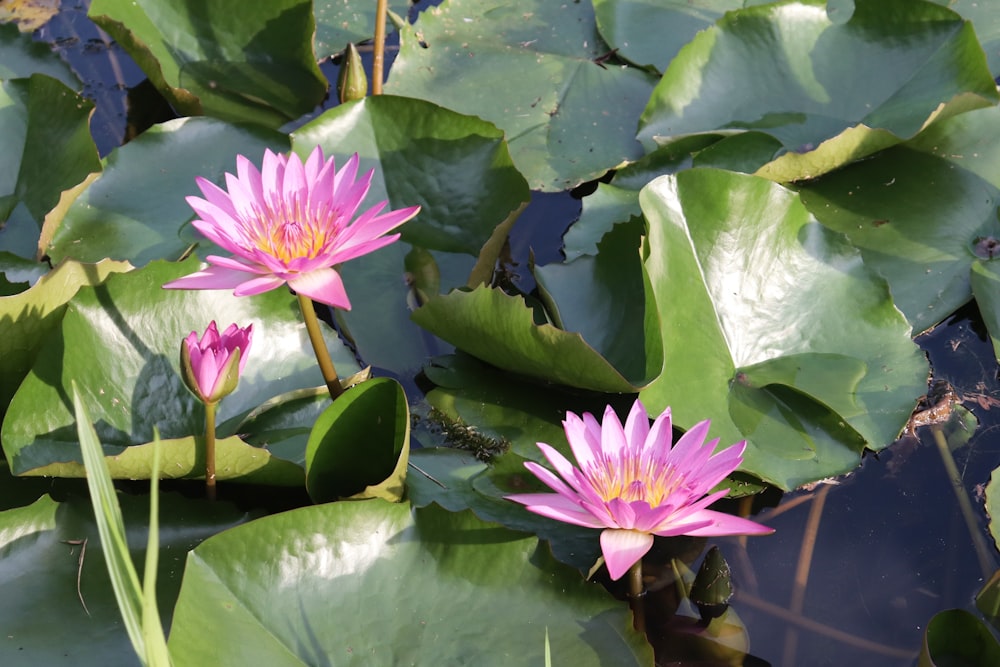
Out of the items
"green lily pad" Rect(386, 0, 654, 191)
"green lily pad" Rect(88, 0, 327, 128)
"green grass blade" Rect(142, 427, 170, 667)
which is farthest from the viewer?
"green lily pad" Rect(88, 0, 327, 128)

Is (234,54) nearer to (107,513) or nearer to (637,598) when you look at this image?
(107,513)

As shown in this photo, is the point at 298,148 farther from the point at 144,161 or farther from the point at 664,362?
the point at 664,362

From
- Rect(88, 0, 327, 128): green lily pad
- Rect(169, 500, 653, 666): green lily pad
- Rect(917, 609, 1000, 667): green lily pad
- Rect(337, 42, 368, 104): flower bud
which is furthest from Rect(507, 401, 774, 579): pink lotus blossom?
Rect(88, 0, 327, 128): green lily pad

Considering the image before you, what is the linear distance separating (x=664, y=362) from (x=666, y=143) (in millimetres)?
881

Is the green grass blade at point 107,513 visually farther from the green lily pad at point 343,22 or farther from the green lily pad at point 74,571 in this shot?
the green lily pad at point 343,22

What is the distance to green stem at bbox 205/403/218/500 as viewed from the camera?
1.73 metres

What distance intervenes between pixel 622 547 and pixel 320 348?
2.45ft

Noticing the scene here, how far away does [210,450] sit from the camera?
69.8 inches

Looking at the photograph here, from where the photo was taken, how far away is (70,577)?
1718mm

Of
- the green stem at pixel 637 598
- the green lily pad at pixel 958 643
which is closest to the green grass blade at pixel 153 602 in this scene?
the green stem at pixel 637 598

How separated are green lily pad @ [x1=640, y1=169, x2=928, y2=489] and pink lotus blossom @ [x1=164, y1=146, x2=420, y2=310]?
61cm

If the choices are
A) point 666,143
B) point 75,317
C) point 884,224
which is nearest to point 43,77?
point 75,317

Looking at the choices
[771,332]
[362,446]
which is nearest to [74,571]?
[362,446]

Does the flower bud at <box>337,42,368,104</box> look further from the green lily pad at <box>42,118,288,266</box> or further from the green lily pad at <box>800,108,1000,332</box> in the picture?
the green lily pad at <box>800,108,1000,332</box>
